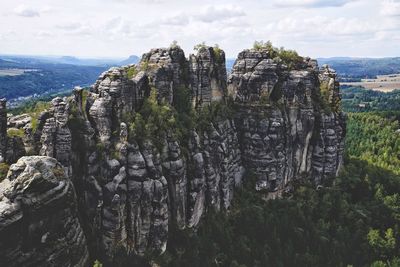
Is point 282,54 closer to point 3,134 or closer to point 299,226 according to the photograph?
point 299,226

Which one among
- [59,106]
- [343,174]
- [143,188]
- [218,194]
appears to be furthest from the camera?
[343,174]

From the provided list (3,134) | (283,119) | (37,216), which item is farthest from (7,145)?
(283,119)

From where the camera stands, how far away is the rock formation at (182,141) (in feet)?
153

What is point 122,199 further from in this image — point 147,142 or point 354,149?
point 354,149

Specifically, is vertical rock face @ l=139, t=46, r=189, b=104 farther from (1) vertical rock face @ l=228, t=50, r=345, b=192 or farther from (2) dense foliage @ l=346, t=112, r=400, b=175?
(2) dense foliage @ l=346, t=112, r=400, b=175

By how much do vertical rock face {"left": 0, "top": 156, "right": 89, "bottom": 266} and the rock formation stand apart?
3.69ft

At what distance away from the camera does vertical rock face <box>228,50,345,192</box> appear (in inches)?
2744

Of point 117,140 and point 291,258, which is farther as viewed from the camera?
point 291,258

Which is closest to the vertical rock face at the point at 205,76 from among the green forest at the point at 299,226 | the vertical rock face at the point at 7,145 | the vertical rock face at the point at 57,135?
the green forest at the point at 299,226

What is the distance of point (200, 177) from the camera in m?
56.3

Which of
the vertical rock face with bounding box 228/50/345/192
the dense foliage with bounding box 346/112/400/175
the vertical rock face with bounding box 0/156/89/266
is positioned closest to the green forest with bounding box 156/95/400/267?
the vertical rock face with bounding box 228/50/345/192

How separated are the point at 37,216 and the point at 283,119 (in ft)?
153

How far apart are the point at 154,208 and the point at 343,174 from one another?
43402mm

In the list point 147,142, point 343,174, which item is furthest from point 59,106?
point 343,174
